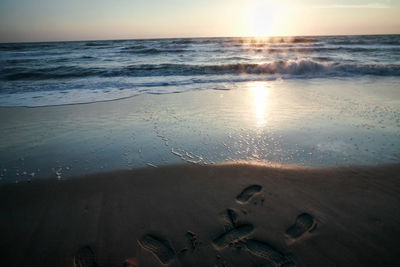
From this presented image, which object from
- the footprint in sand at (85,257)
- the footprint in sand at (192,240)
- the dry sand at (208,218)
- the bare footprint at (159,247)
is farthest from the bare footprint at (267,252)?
the footprint in sand at (85,257)

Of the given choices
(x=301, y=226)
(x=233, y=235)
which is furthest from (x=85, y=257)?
(x=301, y=226)

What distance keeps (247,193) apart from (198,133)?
62.6 inches

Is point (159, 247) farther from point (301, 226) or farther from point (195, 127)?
point (195, 127)

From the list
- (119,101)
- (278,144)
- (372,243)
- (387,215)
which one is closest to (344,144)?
(278,144)

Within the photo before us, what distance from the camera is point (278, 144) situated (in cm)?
325

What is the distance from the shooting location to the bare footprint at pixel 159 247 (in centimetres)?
168

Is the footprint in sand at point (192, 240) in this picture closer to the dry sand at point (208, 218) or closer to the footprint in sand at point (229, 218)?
the dry sand at point (208, 218)

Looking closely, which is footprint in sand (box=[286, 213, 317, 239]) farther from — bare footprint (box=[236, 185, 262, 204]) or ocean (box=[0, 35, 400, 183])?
ocean (box=[0, 35, 400, 183])

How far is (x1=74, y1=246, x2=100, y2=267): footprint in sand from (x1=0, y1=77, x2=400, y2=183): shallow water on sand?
3.83 ft

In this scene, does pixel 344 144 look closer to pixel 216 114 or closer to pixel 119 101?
pixel 216 114

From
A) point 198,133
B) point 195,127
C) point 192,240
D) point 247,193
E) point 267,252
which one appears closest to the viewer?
point 267,252

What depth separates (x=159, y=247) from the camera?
1.77 m

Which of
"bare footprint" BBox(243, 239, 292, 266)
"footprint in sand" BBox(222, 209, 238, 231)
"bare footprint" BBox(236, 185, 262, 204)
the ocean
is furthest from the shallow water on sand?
"bare footprint" BBox(243, 239, 292, 266)

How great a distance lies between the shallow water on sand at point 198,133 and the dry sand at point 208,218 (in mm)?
303
